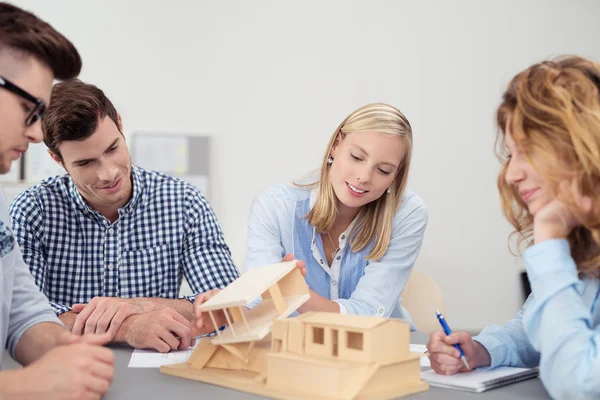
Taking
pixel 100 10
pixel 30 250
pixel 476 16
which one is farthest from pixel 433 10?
pixel 30 250

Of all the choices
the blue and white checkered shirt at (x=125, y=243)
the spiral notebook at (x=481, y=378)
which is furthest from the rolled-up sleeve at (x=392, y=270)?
the spiral notebook at (x=481, y=378)

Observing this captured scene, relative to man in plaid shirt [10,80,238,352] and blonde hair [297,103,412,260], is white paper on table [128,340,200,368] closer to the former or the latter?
man in plaid shirt [10,80,238,352]

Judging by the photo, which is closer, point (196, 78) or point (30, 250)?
point (30, 250)

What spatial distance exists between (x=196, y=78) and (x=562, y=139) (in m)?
2.54

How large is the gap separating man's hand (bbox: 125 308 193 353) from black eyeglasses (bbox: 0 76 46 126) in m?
0.58

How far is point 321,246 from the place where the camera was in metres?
2.08

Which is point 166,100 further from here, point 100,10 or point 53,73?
point 53,73

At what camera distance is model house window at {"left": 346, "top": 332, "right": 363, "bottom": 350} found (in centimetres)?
111

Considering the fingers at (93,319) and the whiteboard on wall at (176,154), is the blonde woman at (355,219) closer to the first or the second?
the fingers at (93,319)

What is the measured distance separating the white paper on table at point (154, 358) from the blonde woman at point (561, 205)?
29.4 inches

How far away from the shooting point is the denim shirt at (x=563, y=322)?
3.29ft

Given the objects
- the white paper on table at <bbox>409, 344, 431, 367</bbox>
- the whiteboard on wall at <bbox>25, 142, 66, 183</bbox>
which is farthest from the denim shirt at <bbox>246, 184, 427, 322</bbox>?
the whiteboard on wall at <bbox>25, 142, 66, 183</bbox>

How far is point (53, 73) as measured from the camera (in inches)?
49.5

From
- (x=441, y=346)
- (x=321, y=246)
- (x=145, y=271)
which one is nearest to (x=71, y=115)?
(x=145, y=271)
